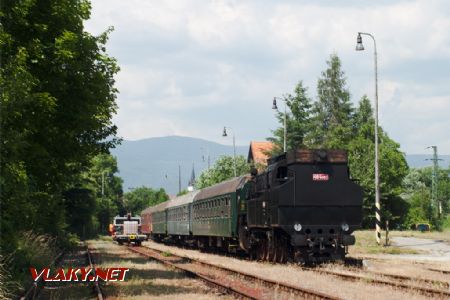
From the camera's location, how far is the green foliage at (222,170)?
88.4 metres

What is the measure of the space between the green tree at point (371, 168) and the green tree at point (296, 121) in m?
6.21

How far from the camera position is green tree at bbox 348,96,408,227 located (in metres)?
64.7

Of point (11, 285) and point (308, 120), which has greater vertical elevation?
point (308, 120)

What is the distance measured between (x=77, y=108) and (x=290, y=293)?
837 centimetres

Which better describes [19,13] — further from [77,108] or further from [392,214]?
[392,214]

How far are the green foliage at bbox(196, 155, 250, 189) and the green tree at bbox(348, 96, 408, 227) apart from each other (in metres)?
15.2

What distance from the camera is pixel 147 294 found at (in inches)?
583

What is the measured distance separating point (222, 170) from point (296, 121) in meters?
16.0

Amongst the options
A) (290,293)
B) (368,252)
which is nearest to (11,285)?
(290,293)

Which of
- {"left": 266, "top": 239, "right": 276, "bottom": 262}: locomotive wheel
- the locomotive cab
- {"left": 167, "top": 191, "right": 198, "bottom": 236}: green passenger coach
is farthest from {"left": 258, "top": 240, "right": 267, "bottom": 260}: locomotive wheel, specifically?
{"left": 167, "top": 191, "right": 198, "bottom": 236}: green passenger coach

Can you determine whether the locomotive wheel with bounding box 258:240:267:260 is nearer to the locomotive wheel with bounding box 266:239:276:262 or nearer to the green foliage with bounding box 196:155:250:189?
the locomotive wheel with bounding box 266:239:276:262

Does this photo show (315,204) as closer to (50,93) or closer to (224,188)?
(50,93)

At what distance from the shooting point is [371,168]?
64062 millimetres

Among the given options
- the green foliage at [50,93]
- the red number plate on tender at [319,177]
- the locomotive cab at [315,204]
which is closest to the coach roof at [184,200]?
the green foliage at [50,93]
